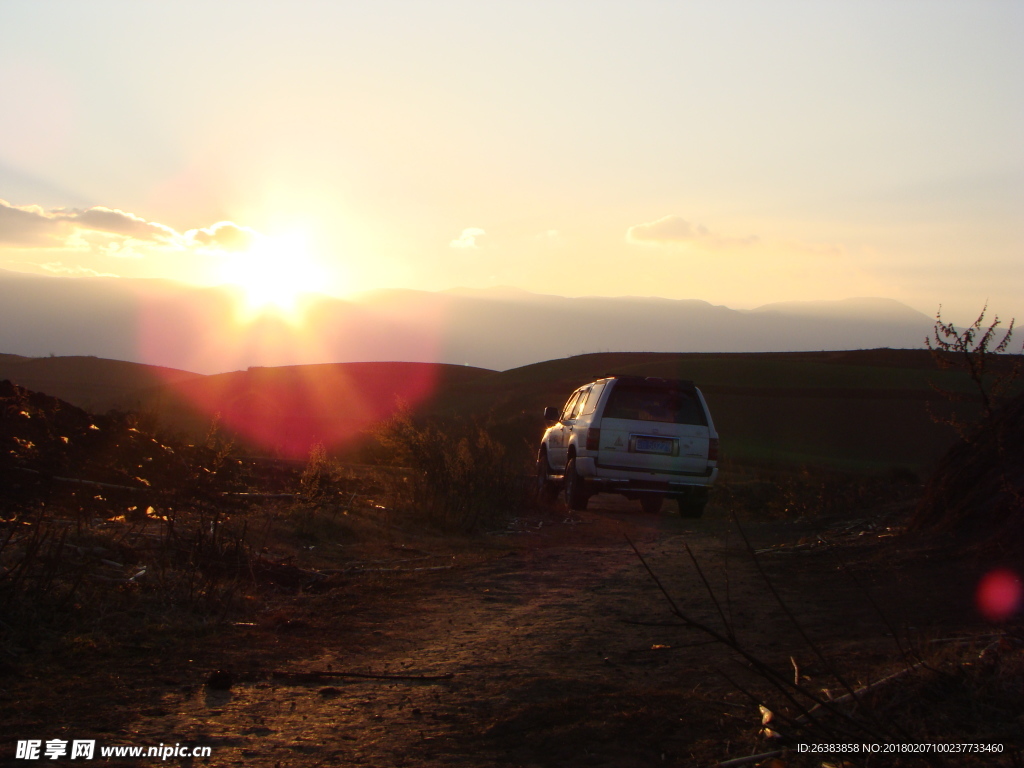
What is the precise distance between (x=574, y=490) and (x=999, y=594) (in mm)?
7610

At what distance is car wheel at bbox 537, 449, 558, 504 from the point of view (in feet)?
49.7

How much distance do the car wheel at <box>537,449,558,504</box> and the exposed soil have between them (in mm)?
7032

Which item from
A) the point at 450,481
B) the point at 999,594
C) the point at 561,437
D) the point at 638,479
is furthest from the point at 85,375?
the point at 999,594

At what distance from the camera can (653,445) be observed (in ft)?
40.3

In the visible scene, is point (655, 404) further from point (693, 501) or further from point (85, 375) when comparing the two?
point (85, 375)

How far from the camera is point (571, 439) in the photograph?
13.4 meters

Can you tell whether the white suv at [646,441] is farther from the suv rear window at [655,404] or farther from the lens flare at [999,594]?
the lens flare at [999,594]

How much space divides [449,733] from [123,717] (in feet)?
4.48

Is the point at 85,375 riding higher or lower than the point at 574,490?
higher

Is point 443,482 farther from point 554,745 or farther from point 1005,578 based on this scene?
point 554,745

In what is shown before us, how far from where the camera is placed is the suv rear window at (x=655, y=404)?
1241 cm

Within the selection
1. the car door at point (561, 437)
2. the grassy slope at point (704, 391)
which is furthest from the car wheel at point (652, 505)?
the grassy slope at point (704, 391)

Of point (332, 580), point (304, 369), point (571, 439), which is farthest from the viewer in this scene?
point (304, 369)

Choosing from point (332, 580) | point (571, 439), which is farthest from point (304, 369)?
point (332, 580)
